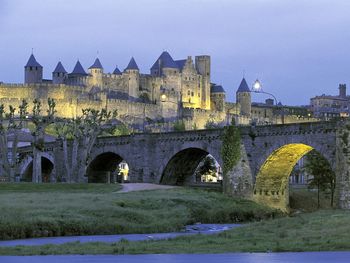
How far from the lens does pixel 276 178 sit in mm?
58531

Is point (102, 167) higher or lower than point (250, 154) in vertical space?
lower

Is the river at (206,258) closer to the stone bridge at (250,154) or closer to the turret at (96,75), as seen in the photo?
the stone bridge at (250,154)

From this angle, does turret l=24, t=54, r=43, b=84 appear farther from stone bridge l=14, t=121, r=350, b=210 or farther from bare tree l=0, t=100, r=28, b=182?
stone bridge l=14, t=121, r=350, b=210

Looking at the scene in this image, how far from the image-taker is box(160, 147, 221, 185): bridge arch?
6794cm

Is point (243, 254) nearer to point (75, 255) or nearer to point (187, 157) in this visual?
point (75, 255)

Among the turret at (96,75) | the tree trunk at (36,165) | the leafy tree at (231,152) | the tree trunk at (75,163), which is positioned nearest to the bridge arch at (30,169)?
the tree trunk at (75,163)

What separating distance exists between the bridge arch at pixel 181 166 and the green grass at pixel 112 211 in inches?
468

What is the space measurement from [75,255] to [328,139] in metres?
31.7

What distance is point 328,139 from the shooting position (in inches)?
2008

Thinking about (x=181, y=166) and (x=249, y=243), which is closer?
(x=249, y=243)

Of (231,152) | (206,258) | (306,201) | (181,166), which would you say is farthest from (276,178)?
(206,258)

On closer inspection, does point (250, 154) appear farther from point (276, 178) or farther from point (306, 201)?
point (306, 201)

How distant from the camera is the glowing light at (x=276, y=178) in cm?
5712

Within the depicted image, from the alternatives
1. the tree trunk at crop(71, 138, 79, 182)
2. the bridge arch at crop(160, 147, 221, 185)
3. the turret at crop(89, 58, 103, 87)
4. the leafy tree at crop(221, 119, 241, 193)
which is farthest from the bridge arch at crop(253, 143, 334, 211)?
the turret at crop(89, 58, 103, 87)
